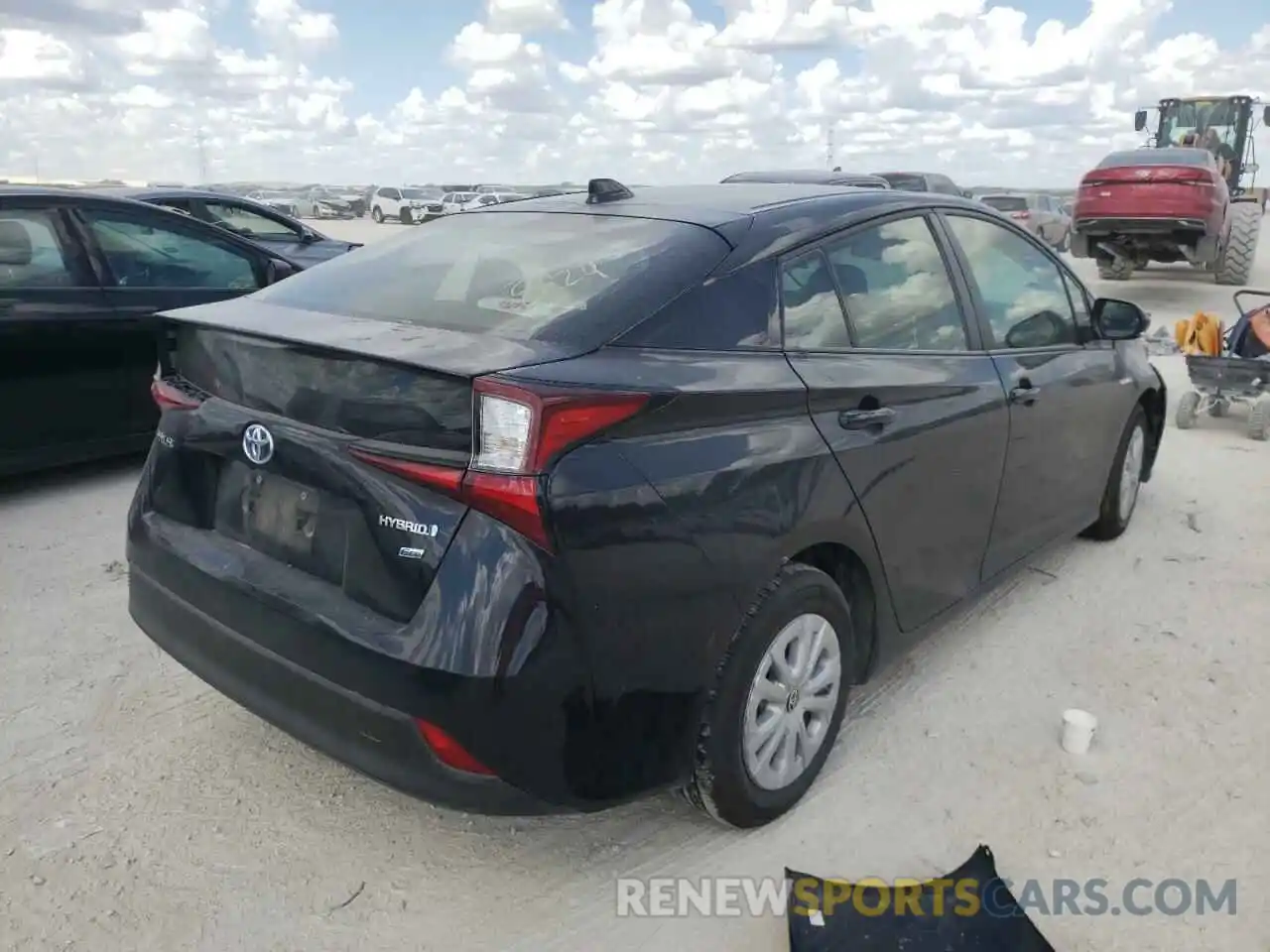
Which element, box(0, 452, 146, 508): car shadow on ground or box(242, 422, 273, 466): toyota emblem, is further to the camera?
box(0, 452, 146, 508): car shadow on ground

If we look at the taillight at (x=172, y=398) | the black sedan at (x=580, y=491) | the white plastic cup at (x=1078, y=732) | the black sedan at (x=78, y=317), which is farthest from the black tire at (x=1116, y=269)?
the taillight at (x=172, y=398)

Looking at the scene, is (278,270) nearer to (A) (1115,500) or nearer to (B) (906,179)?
(A) (1115,500)

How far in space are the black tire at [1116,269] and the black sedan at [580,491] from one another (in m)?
12.6

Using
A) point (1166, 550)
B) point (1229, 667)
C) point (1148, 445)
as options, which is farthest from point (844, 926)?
point (1148, 445)

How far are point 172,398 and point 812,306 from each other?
1.73 metres

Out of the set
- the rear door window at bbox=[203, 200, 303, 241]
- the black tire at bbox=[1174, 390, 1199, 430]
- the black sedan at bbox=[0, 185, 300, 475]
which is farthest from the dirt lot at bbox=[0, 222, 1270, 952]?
the rear door window at bbox=[203, 200, 303, 241]

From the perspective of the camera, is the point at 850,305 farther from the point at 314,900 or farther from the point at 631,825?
the point at 314,900

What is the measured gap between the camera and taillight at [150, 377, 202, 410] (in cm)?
267

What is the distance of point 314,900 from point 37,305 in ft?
12.8

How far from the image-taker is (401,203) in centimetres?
4369

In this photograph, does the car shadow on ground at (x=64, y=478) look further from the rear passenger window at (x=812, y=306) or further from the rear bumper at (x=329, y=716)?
the rear passenger window at (x=812, y=306)

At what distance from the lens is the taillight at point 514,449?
6.71ft

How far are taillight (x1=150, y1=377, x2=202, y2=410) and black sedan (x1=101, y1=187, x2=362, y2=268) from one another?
6.10 meters

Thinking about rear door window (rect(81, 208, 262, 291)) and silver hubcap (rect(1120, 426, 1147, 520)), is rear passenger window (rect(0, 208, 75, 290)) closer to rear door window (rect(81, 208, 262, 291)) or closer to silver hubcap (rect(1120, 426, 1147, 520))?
rear door window (rect(81, 208, 262, 291))
